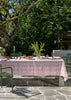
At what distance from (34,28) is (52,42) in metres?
2.13

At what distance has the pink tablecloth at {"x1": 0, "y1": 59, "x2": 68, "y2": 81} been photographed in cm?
479

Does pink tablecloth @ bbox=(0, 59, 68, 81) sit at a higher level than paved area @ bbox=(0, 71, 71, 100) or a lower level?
higher

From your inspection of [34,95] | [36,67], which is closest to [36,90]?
[34,95]

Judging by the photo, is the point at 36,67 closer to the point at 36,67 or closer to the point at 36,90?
the point at 36,67

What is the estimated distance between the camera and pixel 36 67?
4.79 m

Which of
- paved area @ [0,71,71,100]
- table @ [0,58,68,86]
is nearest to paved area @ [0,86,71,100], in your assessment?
paved area @ [0,71,71,100]

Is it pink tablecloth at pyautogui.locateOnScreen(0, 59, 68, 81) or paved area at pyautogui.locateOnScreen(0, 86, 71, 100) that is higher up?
pink tablecloth at pyautogui.locateOnScreen(0, 59, 68, 81)

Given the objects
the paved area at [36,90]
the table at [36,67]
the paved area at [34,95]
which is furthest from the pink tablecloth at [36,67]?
the paved area at [34,95]

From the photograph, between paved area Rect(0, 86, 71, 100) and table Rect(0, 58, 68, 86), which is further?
table Rect(0, 58, 68, 86)

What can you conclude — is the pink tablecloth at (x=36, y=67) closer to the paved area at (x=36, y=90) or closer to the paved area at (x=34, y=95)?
the paved area at (x=36, y=90)

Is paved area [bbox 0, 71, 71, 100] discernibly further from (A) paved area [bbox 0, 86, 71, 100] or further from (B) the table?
(B) the table

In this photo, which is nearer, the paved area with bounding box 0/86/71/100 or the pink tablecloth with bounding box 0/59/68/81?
the paved area with bounding box 0/86/71/100

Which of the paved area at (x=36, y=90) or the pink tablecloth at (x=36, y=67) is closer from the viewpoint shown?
the paved area at (x=36, y=90)

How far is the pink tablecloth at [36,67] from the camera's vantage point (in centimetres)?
479
